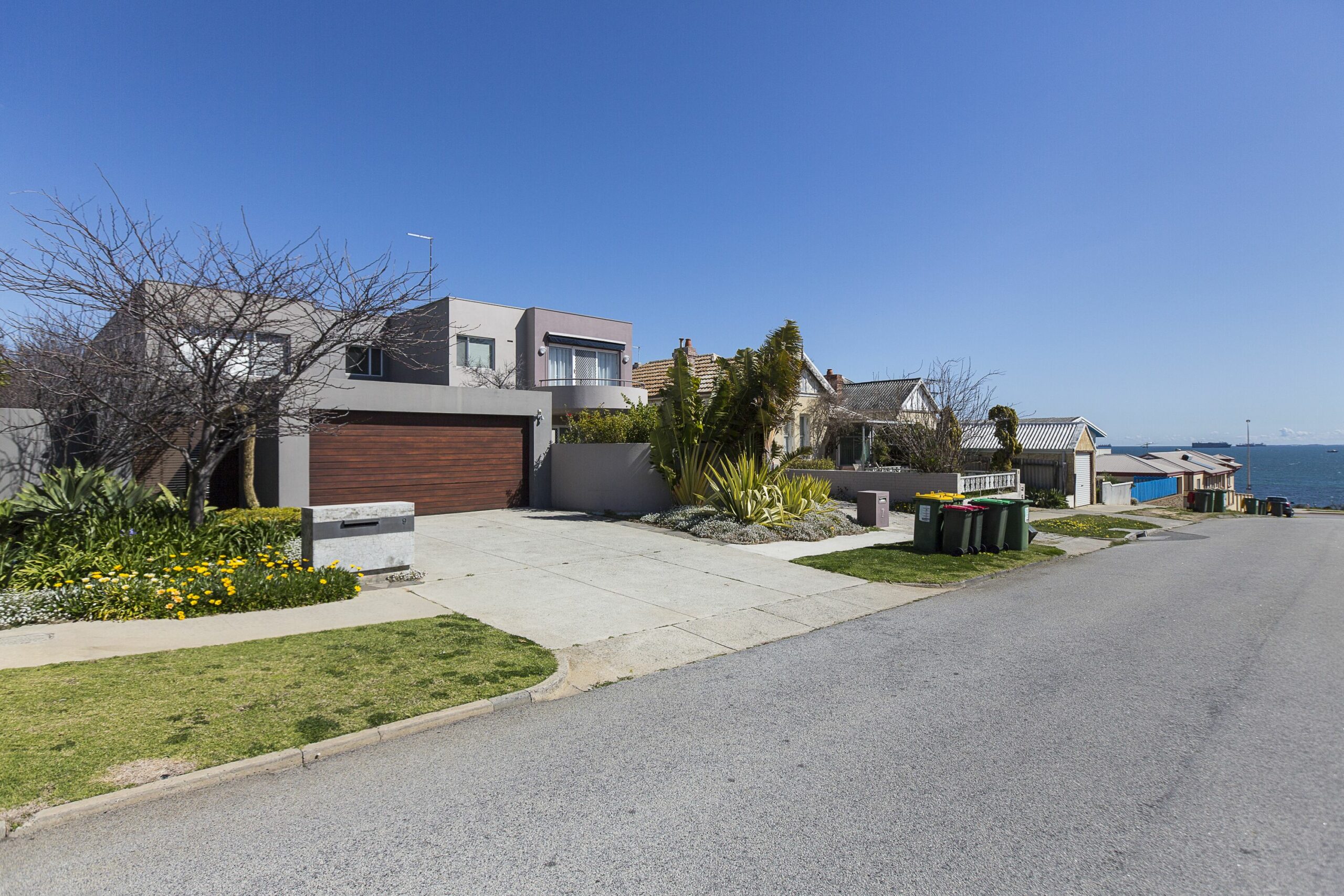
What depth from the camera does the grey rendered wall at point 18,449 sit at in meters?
12.9

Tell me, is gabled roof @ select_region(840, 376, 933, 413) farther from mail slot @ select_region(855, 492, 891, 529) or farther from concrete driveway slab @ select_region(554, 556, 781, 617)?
concrete driveway slab @ select_region(554, 556, 781, 617)

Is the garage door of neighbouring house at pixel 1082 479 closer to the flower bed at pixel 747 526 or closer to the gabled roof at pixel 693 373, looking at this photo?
the gabled roof at pixel 693 373

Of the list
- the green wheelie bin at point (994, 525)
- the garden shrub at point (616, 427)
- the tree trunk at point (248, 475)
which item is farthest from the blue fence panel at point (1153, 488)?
the tree trunk at point (248, 475)

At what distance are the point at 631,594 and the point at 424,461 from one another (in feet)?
33.9

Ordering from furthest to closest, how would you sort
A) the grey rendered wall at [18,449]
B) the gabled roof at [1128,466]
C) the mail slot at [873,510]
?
the gabled roof at [1128,466] < the mail slot at [873,510] < the grey rendered wall at [18,449]

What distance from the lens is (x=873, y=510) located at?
18.0 m

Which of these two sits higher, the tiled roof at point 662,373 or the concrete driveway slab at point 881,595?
the tiled roof at point 662,373

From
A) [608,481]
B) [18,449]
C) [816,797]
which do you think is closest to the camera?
[816,797]

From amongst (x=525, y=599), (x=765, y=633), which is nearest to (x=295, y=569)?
(x=525, y=599)

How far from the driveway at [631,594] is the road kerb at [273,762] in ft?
3.26

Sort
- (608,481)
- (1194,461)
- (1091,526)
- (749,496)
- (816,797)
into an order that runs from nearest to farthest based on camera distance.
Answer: (816,797) → (749,496) → (608,481) → (1091,526) → (1194,461)

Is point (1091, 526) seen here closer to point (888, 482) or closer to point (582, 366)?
point (888, 482)

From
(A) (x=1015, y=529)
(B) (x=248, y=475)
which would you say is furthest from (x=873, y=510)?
(B) (x=248, y=475)

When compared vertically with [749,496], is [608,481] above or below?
above
